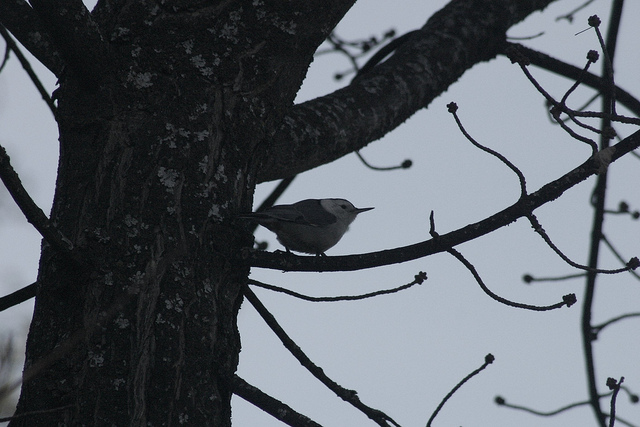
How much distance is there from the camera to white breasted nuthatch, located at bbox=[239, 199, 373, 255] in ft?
13.7

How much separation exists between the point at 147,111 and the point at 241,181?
38 centimetres

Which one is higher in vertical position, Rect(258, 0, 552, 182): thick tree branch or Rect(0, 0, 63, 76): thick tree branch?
Rect(258, 0, 552, 182): thick tree branch

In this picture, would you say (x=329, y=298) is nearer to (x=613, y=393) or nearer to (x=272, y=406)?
(x=272, y=406)

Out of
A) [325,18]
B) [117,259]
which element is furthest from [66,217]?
[325,18]

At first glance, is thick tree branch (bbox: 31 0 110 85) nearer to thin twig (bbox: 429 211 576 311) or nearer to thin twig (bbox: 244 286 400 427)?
thin twig (bbox: 244 286 400 427)

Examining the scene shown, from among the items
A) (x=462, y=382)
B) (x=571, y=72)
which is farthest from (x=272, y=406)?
(x=571, y=72)

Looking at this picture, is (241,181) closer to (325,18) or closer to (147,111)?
(147,111)

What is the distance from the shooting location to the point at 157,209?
2.32 metres

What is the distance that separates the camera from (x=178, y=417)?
2.16m

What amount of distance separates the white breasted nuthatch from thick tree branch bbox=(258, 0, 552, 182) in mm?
786

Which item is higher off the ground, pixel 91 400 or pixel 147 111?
pixel 147 111

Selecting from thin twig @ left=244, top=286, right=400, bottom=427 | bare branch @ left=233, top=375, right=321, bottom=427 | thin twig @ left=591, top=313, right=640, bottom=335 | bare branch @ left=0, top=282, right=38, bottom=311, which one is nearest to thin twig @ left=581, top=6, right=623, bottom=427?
thin twig @ left=591, top=313, right=640, bottom=335

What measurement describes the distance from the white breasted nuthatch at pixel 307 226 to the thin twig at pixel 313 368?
1285 mm

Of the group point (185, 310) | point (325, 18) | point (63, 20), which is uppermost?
point (325, 18)
